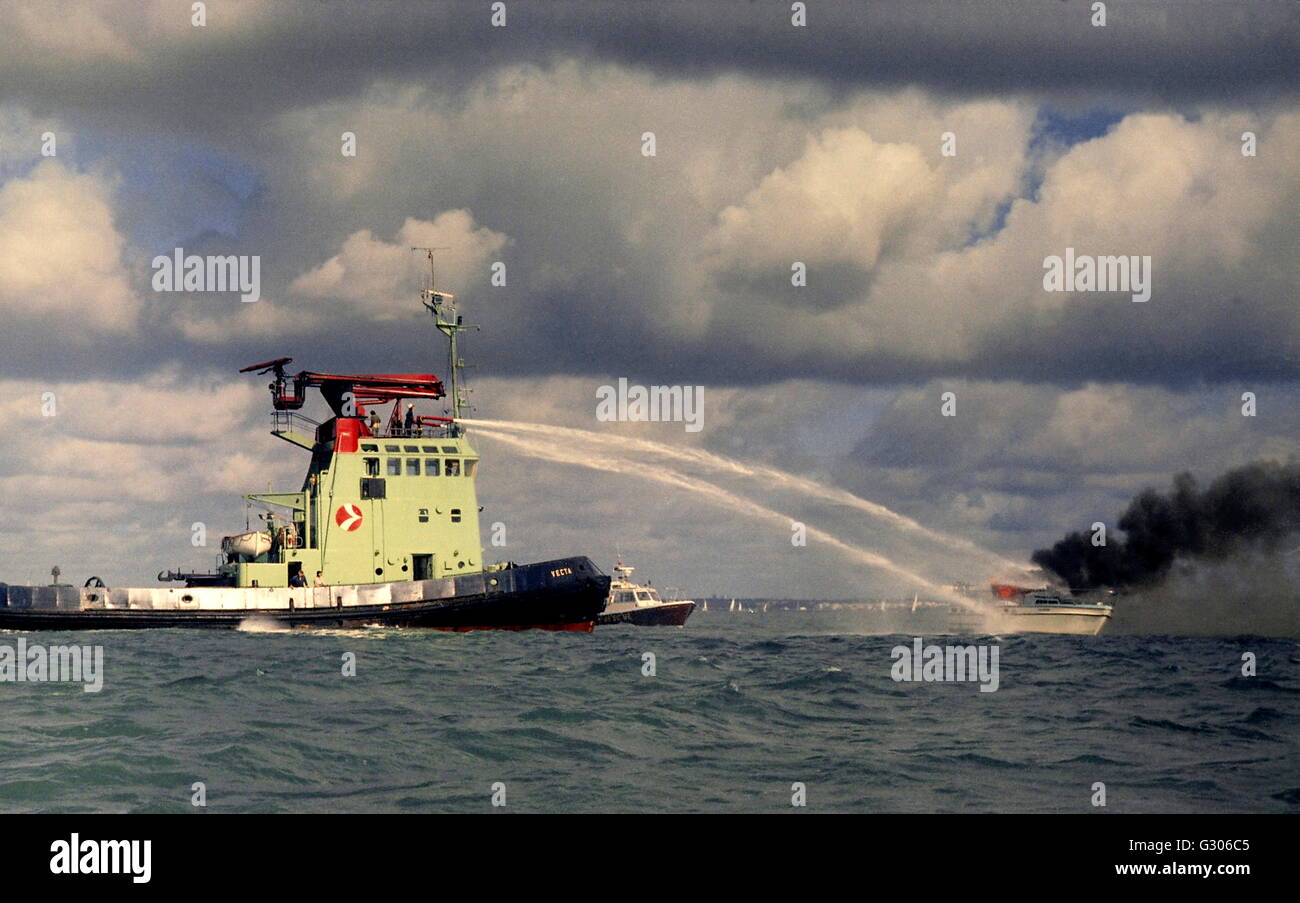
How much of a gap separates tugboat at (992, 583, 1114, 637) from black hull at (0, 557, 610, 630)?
29.6 metres

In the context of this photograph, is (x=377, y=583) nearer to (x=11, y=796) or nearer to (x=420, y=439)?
(x=420, y=439)

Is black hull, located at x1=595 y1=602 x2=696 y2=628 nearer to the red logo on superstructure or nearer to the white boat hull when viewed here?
the white boat hull

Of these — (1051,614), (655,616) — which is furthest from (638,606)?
(1051,614)

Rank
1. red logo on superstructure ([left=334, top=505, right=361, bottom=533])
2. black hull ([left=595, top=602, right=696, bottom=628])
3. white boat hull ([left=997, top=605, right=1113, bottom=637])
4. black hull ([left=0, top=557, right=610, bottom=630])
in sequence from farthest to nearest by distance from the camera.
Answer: black hull ([left=595, top=602, right=696, bottom=628])
white boat hull ([left=997, top=605, right=1113, bottom=637])
red logo on superstructure ([left=334, top=505, right=361, bottom=533])
black hull ([left=0, top=557, right=610, bottom=630])

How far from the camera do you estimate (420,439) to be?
57.3 metres

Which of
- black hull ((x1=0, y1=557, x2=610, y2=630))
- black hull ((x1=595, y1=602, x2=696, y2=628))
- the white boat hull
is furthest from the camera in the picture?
black hull ((x1=595, y1=602, x2=696, y2=628))

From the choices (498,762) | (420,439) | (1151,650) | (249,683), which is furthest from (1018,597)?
(498,762)

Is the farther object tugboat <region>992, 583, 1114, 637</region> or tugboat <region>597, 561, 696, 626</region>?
tugboat <region>597, 561, 696, 626</region>

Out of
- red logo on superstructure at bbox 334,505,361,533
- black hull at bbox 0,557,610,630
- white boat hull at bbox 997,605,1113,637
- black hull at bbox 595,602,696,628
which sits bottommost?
black hull at bbox 595,602,696,628

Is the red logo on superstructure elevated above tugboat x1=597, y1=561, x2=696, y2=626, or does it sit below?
above

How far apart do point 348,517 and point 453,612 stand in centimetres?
691

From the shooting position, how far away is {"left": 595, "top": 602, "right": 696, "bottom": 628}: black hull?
94688 mm

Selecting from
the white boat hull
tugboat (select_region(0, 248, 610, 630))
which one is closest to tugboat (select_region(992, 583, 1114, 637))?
the white boat hull

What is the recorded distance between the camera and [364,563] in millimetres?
55938
